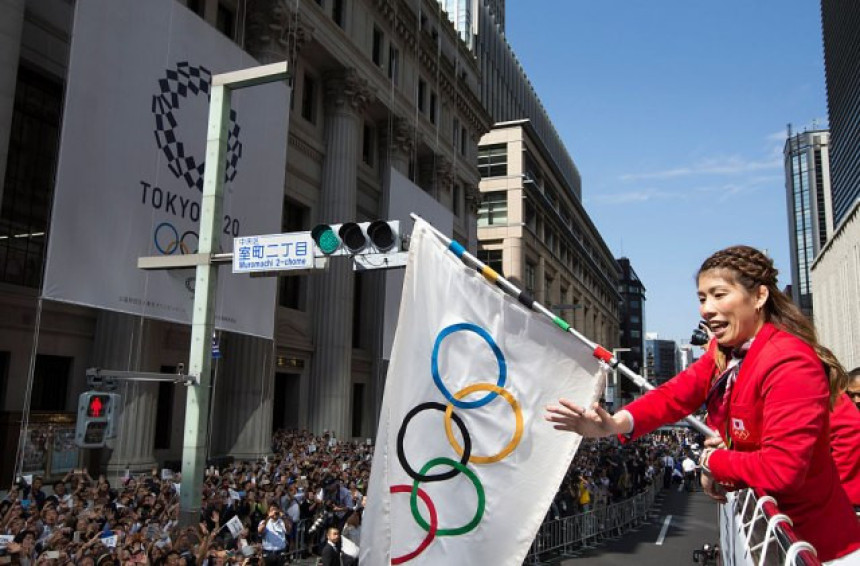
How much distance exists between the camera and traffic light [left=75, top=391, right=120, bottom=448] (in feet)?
25.1

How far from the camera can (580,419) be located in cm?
258

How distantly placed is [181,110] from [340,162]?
12.3 metres

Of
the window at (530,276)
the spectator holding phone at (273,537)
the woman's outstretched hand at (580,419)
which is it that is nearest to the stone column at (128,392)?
the spectator holding phone at (273,537)

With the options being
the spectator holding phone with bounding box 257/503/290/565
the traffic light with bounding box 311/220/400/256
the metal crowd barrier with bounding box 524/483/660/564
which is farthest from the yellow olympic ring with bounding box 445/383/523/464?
the metal crowd barrier with bounding box 524/483/660/564

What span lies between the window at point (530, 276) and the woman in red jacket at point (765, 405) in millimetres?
58198

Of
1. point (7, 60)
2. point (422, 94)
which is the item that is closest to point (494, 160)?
point (422, 94)

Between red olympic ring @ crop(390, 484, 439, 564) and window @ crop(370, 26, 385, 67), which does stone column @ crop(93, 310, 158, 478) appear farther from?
window @ crop(370, 26, 385, 67)

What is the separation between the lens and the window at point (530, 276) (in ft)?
202

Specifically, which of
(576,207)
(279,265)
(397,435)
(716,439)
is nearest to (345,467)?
(279,265)

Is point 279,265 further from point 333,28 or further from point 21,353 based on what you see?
point 333,28

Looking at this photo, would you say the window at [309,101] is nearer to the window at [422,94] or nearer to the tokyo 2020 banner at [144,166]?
the tokyo 2020 banner at [144,166]

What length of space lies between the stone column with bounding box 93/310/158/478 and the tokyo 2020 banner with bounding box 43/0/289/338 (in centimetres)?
224

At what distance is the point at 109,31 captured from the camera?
1388cm

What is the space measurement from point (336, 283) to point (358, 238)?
731 inches
